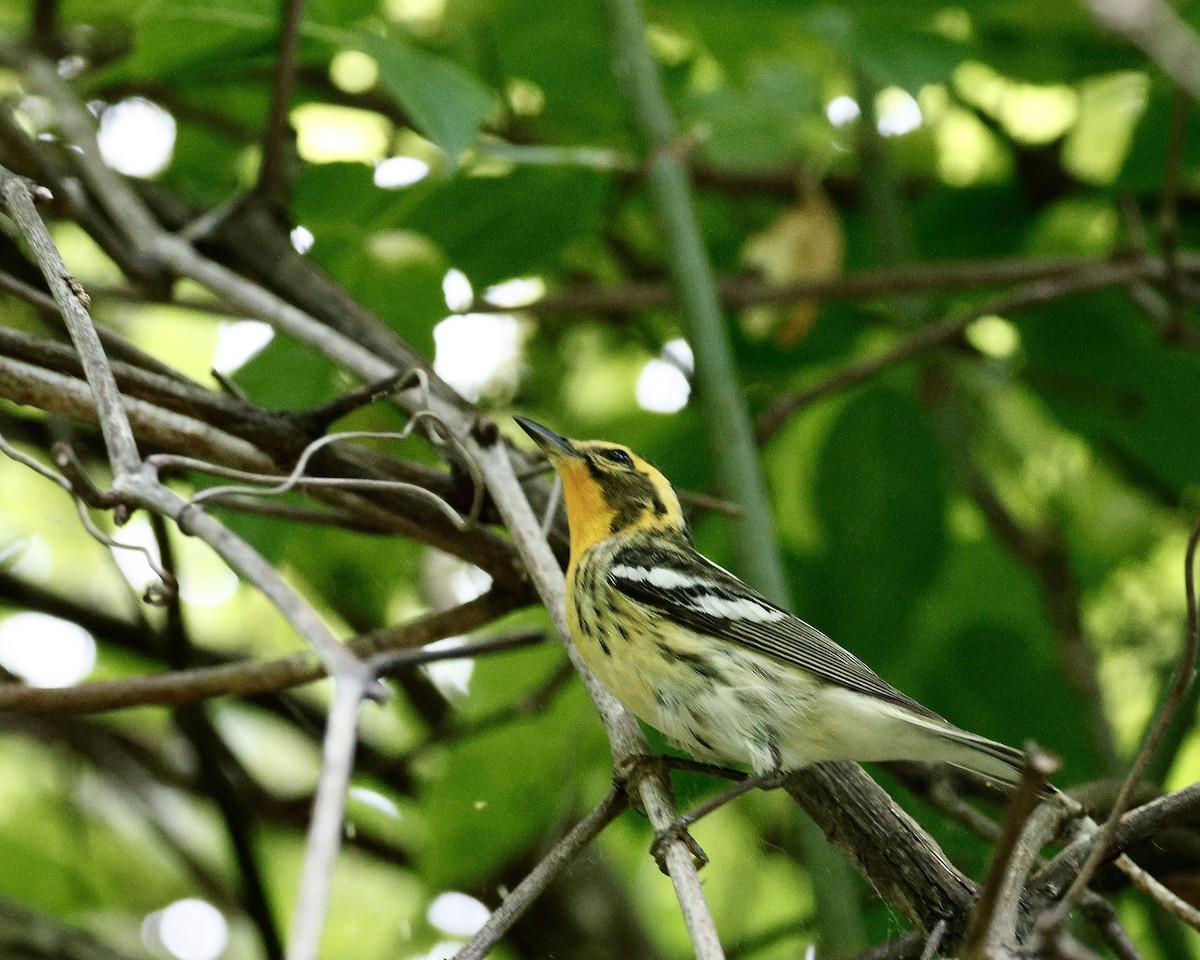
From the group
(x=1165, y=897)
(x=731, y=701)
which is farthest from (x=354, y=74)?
(x=1165, y=897)

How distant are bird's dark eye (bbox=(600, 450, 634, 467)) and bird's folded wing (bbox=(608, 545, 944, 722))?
42cm

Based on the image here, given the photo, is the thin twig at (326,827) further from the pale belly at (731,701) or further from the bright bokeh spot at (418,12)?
the bright bokeh spot at (418,12)

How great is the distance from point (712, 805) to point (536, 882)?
0.46 meters

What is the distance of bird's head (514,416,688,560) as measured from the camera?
302 cm

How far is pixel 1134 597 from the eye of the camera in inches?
A: 158

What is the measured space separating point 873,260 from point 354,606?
6.47 feet

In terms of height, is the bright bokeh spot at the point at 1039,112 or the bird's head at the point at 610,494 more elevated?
the bright bokeh spot at the point at 1039,112

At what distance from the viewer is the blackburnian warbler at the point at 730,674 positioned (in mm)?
2201

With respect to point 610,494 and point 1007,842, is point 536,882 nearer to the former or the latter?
point 1007,842

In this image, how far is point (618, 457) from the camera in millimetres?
3080

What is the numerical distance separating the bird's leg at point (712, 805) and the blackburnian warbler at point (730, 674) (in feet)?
0.04

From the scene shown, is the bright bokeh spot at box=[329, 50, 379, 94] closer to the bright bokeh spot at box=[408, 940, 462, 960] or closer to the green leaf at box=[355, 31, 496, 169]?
the green leaf at box=[355, 31, 496, 169]

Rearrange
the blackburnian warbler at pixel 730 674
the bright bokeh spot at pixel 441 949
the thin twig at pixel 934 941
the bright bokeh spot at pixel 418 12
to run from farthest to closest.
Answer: the bright bokeh spot at pixel 418 12 → the bright bokeh spot at pixel 441 949 → the blackburnian warbler at pixel 730 674 → the thin twig at pixel 934 941

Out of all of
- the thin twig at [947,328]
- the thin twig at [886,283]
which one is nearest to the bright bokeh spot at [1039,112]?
the thin twig at [886,283]
